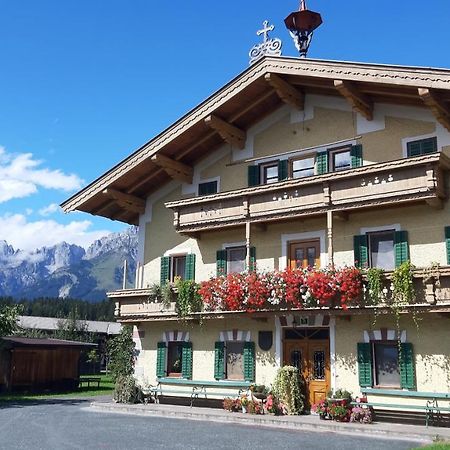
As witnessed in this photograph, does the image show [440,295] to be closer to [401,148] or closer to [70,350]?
[401,148]

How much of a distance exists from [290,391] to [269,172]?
740cm

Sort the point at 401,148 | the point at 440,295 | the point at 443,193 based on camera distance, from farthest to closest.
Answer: the point at 401,148 → the point at 443,193 → the point at 440,295

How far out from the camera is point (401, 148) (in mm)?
18109

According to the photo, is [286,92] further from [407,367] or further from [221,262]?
[407,367]

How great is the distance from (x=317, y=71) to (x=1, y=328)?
16.7m

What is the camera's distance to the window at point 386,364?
56.1ft

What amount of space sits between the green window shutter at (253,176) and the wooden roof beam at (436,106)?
6288 mm

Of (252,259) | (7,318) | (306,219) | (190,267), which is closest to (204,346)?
(190,267)

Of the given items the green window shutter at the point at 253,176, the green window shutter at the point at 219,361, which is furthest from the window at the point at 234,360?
the green window shutter at the point at 253,176

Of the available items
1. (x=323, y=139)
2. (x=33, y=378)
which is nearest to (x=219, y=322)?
(x=323, y=139)

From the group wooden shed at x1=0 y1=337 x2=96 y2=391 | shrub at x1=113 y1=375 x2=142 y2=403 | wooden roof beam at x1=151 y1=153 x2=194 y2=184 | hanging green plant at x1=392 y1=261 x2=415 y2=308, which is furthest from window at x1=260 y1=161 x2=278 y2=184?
wooden shed at x1=0 y1=337 x2=96 y2=391

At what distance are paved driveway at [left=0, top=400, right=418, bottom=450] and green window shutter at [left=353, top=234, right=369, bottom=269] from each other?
5226 mm

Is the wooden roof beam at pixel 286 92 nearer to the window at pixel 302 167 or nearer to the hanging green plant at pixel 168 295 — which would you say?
the window at pixel 302 167

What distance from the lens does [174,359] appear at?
21875mm
